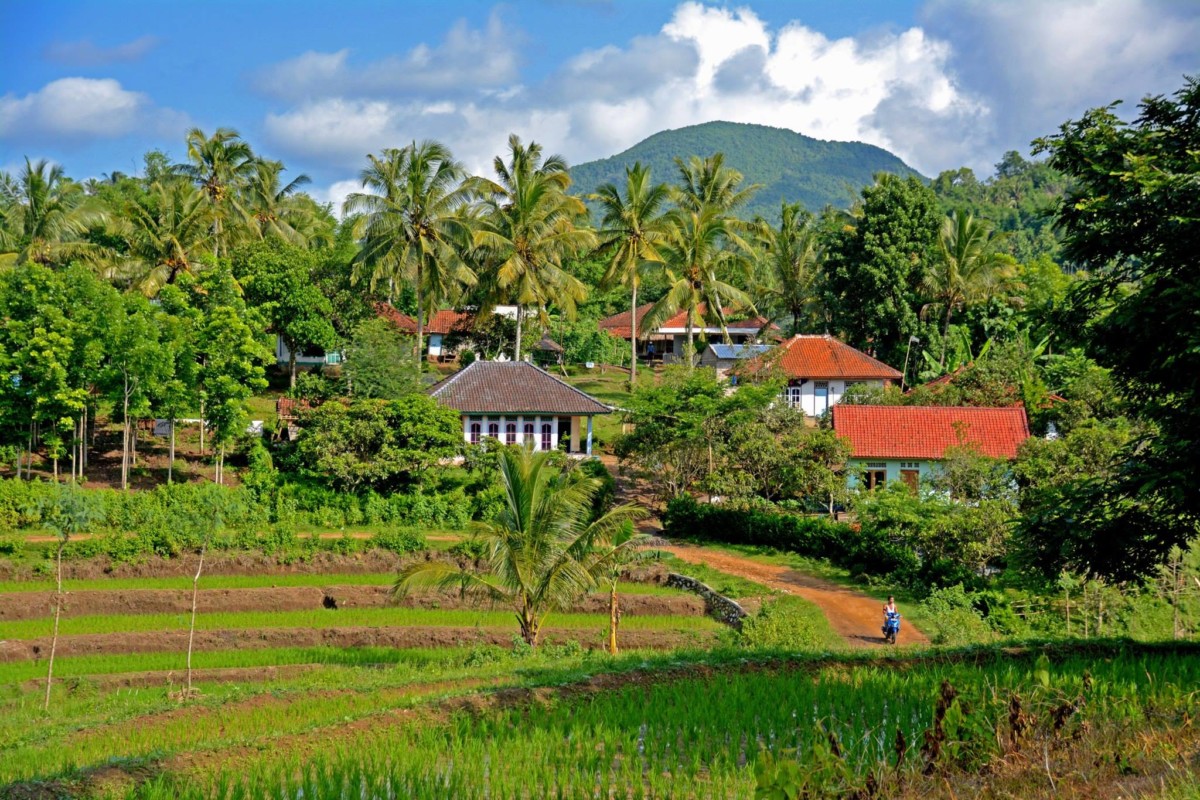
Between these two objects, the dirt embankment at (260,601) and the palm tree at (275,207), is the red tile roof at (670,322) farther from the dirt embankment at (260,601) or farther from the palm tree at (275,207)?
the dirt embankment at (260,601)

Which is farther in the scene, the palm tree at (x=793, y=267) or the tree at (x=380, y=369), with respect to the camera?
the palm tree at (x=793, y=267)

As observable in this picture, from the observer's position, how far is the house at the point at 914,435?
31578mm

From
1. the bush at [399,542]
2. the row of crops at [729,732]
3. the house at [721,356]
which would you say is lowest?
the row of crops at [729,732]

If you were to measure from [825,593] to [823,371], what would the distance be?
66.2ft

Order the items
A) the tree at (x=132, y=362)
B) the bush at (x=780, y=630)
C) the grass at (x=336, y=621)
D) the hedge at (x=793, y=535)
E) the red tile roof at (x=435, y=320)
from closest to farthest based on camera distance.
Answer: the bush at (x=780, y=630), the grass at (x=336, y=621), the hedge at (x=793, y=535), the tree at (x=132, y=362), the red tile roof at (x=435, y=320)

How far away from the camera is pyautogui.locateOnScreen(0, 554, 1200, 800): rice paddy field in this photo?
8.43 m

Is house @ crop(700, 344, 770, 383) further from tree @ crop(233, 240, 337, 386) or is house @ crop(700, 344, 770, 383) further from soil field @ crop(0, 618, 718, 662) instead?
soil field @ crop(0, 618, 718, 662)

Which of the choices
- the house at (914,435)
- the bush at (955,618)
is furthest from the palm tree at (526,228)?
the bush at (955,618)

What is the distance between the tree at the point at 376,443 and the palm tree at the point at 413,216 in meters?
7.12

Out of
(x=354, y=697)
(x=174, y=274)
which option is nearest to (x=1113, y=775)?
(x=354, y=697)

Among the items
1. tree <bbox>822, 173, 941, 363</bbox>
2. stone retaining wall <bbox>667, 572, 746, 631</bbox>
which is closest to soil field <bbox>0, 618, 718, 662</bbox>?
stone retaining wall <bbox>667, 572, 746, 631</bbox>

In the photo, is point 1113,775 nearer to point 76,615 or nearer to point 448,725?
point 448,725

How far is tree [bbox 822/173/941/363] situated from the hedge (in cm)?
1672

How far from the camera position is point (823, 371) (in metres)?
43.9
